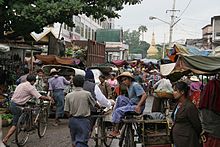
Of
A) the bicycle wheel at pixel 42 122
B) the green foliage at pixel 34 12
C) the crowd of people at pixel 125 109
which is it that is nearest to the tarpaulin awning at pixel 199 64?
the crowd of people at pixel 125 109

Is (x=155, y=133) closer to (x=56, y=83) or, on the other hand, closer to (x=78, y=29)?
(x=56, y=83)

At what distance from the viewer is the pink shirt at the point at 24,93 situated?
927cm

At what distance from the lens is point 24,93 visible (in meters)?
9.31

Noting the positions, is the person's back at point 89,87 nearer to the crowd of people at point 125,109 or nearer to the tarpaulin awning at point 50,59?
the crowd of people at point 125,109

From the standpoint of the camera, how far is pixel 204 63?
20.7 feet

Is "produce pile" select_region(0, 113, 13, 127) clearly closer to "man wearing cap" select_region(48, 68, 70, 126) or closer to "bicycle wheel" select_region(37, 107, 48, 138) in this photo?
"man wearing cap" select_region(48, 68, 70, 126)

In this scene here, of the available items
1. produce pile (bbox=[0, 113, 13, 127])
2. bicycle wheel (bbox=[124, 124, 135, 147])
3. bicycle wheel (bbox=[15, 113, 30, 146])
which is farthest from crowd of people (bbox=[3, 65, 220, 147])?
produce pile (bbox=[0, 113, 13, 127])

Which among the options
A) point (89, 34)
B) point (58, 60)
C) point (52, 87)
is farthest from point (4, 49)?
point (89, 34)

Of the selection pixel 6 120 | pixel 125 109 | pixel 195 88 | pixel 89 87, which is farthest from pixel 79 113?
pixel 195 88

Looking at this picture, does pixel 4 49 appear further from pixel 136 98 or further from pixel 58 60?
pixel 136 98

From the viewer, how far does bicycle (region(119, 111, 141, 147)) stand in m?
7.99

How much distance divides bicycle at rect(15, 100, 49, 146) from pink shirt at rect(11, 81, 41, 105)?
7.6 inches

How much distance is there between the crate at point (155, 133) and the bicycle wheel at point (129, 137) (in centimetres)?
47

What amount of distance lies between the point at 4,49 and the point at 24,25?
221 cm
